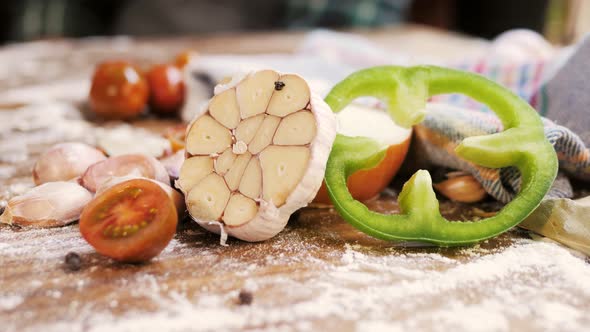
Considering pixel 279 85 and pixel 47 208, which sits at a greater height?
pixel 279 85

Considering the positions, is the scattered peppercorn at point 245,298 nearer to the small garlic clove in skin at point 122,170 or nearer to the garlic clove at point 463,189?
the small garlic clove in skin at point 122,170

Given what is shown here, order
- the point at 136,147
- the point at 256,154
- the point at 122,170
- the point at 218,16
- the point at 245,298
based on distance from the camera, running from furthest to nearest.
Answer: the point at 218,16
the point at 136,147
the point at 122,170
the point at 256,154
the point at 245,298

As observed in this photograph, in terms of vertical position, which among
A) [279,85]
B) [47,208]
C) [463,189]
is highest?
[279,85]

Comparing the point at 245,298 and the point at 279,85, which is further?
the point at 279,85

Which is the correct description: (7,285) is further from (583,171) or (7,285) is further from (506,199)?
(583,171)

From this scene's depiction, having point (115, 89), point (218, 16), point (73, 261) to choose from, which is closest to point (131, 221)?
point (73, 261)

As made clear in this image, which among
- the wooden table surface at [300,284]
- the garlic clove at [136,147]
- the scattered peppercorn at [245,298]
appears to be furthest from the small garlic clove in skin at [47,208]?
the scattered peppercorn at [245,298]

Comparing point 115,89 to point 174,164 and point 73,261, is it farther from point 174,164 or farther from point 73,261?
point 73,261
